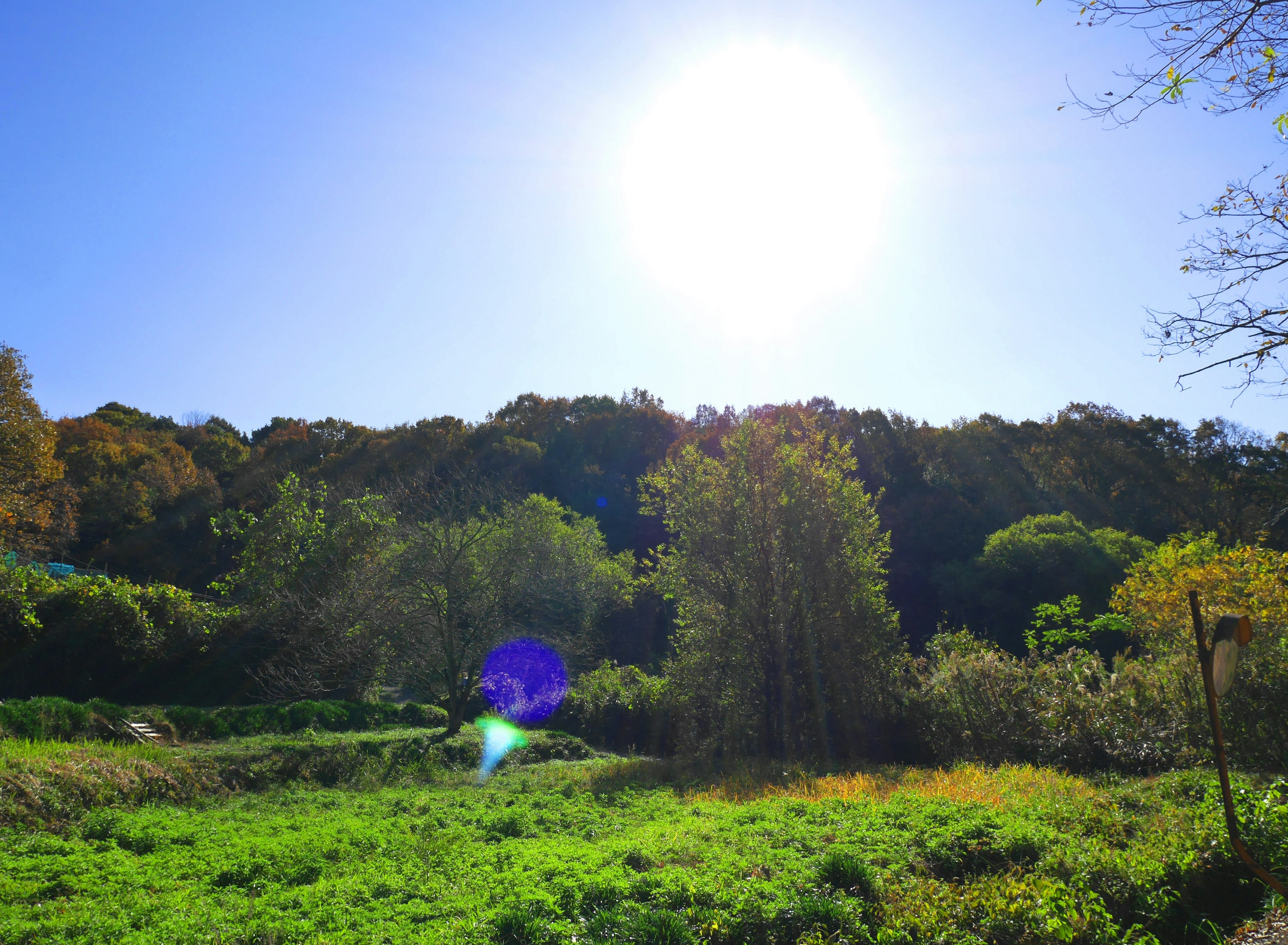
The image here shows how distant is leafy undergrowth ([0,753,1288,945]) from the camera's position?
458 cm

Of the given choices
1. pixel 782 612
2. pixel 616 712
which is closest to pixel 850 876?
pixel 782 612

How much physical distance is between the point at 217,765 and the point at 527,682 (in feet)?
36.7

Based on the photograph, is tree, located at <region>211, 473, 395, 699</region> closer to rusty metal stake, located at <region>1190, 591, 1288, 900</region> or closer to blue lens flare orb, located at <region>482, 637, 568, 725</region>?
blue lens flare orb, located at <region>482, 637, 568, 725</region>

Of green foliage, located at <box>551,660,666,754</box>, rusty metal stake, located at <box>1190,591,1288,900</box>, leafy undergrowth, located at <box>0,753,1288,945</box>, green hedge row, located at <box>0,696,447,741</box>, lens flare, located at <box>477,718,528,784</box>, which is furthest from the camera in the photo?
green foliage, located at <box>551,660,666,754</box>

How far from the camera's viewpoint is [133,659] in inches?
770

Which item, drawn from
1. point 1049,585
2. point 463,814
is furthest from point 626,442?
point 463,814

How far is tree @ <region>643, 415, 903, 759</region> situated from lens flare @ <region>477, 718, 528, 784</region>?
4563 mm

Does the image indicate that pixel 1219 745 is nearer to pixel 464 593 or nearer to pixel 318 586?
pixel 464 593

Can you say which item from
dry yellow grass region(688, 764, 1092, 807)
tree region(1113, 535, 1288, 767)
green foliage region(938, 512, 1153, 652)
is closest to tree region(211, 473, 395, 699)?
dry yellow grass region(688, 764, 1092, 807)

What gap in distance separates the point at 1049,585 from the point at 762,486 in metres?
24.1

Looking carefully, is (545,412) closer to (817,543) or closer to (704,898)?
(817,543)

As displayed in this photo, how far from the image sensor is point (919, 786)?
8.73m

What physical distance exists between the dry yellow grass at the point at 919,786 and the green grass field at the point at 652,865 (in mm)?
69

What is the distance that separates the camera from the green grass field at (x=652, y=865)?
15.1ft
